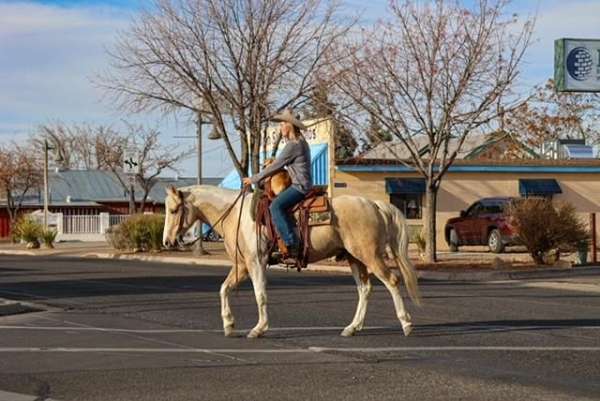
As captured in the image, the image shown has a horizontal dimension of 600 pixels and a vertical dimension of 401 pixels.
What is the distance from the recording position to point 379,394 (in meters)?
8.05

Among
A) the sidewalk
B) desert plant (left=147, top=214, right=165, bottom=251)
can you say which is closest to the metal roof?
the sidewalk

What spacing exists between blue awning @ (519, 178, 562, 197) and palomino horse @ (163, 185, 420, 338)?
27.9 metres

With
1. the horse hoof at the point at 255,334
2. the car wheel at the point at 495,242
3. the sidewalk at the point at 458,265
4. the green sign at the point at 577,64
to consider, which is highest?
the green sign at the point at 577,64

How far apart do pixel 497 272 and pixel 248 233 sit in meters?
13.0

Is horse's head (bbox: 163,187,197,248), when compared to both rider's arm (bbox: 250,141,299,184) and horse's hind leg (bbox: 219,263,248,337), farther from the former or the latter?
rider's arm (bbox: 250,141,299,184)

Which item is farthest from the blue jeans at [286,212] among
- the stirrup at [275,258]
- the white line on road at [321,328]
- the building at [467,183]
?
the building at [467,183]

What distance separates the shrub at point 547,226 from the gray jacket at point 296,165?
14643 millimetres

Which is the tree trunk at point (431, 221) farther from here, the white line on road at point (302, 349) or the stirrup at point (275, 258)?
the white line on road at point (302, 349)

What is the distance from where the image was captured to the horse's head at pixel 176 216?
11.6 meters

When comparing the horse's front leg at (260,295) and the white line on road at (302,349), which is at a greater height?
the horse's front leg at (260,295)

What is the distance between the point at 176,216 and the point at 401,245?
2703mm

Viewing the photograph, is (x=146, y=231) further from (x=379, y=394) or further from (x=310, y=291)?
(x=379, y=394)

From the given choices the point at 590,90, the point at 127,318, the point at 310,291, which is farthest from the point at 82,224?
the point at 127,318

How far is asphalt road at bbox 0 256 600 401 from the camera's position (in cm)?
830
